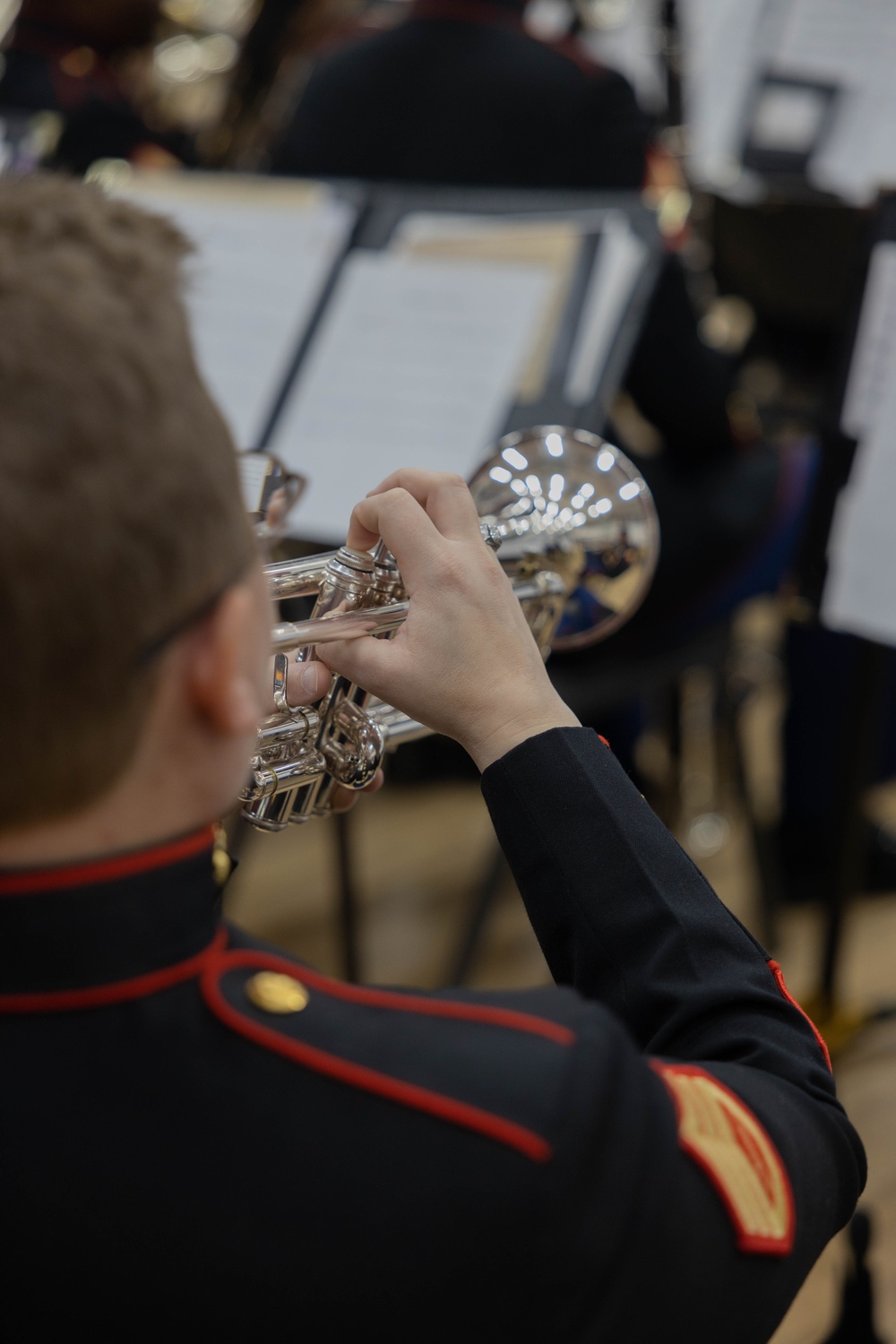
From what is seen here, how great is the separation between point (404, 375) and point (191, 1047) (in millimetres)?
981

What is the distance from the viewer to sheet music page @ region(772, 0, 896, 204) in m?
1.98

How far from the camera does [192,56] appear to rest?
12.0 ft

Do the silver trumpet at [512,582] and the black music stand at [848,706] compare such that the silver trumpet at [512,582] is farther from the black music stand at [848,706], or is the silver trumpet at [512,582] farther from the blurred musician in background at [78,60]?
the blurred musician in background at [78,60]

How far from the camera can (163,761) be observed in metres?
0.45

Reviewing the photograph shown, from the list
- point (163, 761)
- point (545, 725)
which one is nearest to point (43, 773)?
point (163, 761)

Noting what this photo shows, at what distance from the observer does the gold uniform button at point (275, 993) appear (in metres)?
0.45

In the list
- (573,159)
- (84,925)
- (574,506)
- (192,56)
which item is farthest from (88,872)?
(192,56)

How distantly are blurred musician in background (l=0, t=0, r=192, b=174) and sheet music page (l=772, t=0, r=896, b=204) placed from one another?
41.4 inches

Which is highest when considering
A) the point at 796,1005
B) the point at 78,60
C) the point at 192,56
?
the point at 192,56

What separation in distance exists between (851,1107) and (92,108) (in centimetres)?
188

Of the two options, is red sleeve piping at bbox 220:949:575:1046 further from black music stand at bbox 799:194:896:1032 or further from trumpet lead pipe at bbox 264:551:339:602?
black music stand at bbox 799:194:896:1032

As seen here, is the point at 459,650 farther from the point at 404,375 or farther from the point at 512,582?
the point at 404,375

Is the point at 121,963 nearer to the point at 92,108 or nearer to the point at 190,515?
the point at 190,515

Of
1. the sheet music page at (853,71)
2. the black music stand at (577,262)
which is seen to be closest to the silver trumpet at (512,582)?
the black music stand at (577,262)
